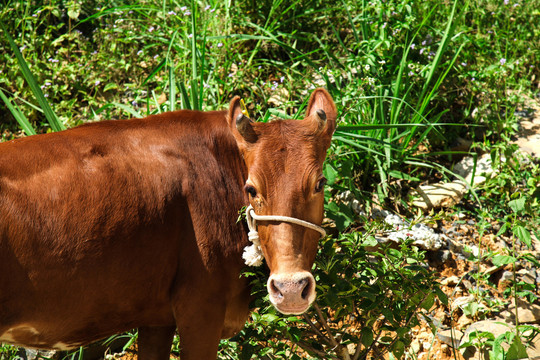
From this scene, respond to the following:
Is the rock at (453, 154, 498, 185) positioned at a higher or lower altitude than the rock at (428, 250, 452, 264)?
higher

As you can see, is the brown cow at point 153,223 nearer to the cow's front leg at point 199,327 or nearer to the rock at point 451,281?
the cow's front leg at point 199,327

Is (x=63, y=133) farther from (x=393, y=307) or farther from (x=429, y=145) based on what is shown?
(x=429, y=145)

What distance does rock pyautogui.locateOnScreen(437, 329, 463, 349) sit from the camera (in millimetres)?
4212

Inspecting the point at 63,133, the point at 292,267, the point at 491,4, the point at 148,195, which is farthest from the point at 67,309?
the point at 491,4

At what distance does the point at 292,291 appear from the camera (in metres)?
2.78

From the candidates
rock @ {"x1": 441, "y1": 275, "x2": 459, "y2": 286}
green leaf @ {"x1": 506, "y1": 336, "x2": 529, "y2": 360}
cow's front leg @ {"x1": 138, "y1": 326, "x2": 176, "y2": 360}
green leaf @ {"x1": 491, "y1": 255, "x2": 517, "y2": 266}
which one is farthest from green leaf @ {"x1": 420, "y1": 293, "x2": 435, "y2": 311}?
cow's front leg @ {"x1": 138, "y1": 326, "x2": 176, "y2": 360}

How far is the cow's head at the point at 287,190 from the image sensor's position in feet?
9.25

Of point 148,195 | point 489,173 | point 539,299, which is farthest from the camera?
point 489,173

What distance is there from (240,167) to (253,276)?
591 mm

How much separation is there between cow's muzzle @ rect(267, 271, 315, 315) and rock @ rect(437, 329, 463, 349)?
5.89ft

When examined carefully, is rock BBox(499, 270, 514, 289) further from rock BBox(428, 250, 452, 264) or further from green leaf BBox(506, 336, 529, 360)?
green leaf BBox(506, 336, 529, 360)

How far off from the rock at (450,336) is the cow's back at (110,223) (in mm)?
1790

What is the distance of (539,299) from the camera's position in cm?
453

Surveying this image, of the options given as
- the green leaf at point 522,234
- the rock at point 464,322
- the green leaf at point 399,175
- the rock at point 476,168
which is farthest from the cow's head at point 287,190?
the rock at point 476,168
